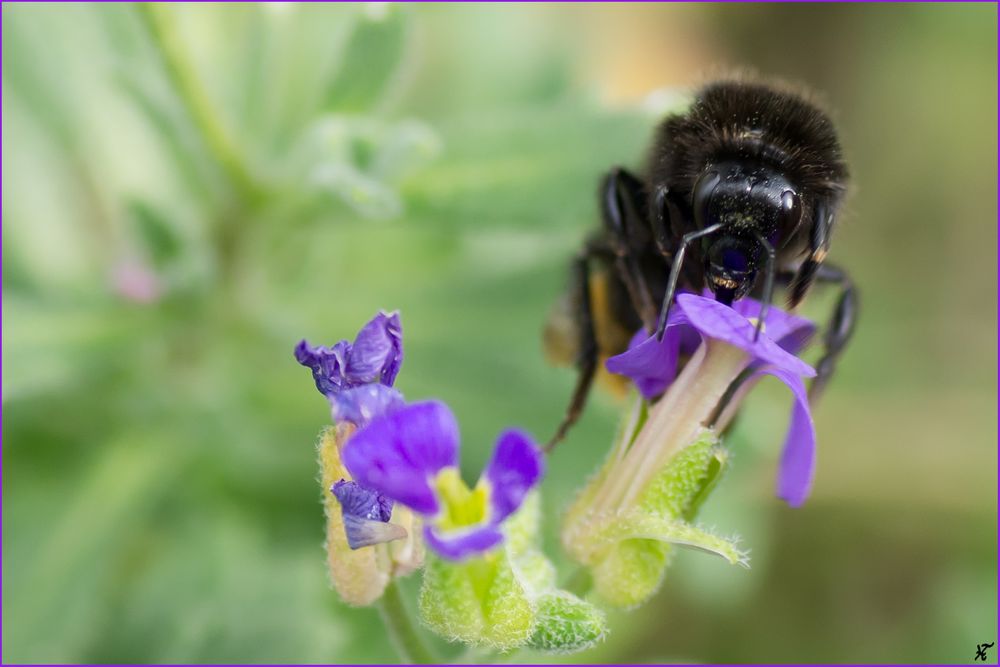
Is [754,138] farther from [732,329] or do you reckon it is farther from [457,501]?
[457,501]

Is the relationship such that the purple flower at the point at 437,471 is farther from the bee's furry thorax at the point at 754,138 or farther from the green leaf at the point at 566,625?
the bee's furry thorax at the point at 754,138

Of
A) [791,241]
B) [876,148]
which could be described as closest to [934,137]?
[876,148]

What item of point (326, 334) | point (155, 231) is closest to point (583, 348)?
point (326, 334)

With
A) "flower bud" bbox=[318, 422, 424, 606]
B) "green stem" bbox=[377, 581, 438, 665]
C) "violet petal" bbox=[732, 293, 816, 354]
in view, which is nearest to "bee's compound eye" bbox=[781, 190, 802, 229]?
"violet petal" bbox=[732, 293, 816, 354]

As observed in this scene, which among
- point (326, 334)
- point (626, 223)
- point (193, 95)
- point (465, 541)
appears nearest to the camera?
point (465, 541)

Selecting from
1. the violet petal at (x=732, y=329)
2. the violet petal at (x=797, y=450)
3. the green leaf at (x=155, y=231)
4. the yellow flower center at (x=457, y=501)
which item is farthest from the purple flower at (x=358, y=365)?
the green leaf at (x=155, y=231)

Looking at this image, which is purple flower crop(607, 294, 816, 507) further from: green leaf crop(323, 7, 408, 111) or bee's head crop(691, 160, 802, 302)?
green leaf crop(323, 7, 408, 111)
